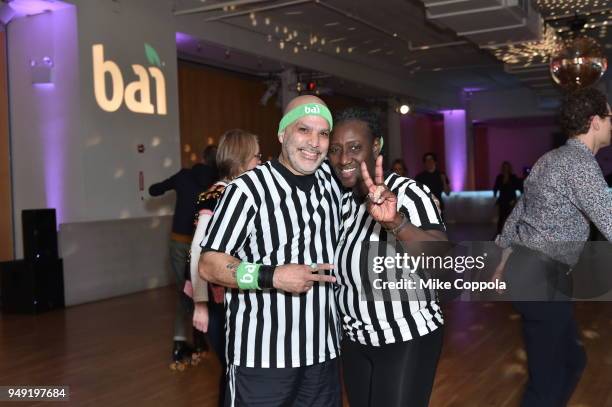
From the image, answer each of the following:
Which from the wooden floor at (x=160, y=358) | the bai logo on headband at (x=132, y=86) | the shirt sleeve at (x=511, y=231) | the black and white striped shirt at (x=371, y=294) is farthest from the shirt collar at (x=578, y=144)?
the bai logo on headband at (x=132, y=86)

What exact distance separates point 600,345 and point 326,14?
239 inches

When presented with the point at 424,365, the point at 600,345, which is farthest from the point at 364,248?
the point at 600,345

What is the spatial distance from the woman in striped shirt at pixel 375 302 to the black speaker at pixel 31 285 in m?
5.24

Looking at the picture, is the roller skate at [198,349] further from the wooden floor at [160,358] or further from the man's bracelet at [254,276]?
the man's bracelet at [254,276]

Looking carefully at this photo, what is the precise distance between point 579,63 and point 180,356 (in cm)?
381

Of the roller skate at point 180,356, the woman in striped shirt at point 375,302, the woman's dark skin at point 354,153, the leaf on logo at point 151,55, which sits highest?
the leaf on logo at point 151,55

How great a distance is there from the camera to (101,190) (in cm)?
732

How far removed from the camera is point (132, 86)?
7637 millimetres

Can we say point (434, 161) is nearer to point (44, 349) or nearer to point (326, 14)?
point (326, 14)

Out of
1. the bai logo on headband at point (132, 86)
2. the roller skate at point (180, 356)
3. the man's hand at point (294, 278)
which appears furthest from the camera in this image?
the bai logo on headband at point (132, 86)

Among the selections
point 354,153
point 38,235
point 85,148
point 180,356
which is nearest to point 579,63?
point 180,356

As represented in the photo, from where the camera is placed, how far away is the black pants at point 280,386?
184 centimetres

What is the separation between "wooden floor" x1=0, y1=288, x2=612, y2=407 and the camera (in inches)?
143

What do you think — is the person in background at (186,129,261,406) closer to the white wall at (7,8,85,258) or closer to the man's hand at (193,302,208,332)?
the man's hand at (193,302,208,332)
